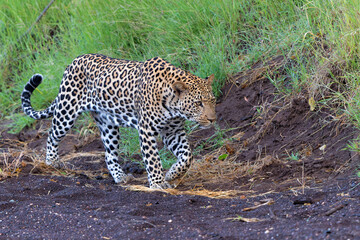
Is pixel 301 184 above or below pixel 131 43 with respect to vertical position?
below

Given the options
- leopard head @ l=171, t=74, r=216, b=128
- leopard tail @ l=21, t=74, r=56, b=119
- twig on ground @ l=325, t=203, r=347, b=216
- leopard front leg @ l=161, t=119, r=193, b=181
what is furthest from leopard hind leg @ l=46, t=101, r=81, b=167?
twig on ground @ l=325, t=203, r=347, b=216

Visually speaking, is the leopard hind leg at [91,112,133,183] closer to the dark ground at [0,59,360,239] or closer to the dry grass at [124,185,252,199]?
the dark ground at [0,59,360,239]

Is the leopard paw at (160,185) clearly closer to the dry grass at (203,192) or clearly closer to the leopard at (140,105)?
the leopard at (140,105)

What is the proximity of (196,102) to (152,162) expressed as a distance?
85 cm

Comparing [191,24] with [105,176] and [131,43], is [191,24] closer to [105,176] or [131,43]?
[131,43]

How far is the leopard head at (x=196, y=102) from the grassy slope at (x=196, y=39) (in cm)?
140

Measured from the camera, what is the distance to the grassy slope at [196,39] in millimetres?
6430

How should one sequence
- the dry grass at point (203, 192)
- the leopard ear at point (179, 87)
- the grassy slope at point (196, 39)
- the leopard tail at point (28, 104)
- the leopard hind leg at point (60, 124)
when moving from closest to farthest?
the dry grass at point (203, 192) < the leopard ear at point (179, 87) < the grassy slope at point (196, 39) < the leopard hind leg at point (60, 124) < the leopard tail at point (28, 104)

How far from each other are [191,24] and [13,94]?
4.27 metres

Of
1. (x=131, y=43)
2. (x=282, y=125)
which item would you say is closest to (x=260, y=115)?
(x=282, y=125)

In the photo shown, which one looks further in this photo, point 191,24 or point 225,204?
point 191,24

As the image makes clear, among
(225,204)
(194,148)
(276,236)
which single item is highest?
(276,236)

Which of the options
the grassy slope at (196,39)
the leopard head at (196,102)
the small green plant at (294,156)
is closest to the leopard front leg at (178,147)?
the leopard head at (196,102)

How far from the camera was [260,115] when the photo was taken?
7.33 m
